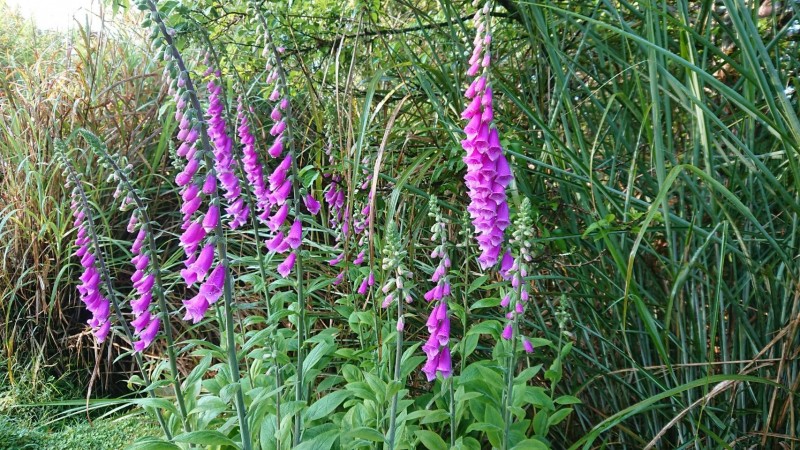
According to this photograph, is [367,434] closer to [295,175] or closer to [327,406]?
[327,406]

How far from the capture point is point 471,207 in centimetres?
200

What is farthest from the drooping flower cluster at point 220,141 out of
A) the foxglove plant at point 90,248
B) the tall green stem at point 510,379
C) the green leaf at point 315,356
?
the tall green stem at point 510,379

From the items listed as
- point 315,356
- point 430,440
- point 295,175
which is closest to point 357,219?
point 295,175

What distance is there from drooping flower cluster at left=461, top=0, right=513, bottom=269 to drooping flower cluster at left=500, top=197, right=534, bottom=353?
71 millimetres

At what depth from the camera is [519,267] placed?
6.64 ft

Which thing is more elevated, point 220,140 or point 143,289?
point 220,140

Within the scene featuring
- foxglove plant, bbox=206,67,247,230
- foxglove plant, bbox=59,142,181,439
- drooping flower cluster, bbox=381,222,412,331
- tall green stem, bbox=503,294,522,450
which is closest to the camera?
drooping flower cluster, bbox=381,222,412,331

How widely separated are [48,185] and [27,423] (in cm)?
170

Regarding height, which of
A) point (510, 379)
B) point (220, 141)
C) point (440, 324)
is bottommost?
point (510, 379)

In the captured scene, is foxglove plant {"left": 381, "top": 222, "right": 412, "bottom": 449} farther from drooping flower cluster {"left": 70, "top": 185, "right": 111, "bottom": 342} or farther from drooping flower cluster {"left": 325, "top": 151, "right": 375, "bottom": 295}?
drooping flower cluster {"left": 70, "top": 185, "right": 111, "bottom": 342}

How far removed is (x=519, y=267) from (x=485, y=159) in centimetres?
36

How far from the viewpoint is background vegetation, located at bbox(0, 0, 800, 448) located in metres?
1.81

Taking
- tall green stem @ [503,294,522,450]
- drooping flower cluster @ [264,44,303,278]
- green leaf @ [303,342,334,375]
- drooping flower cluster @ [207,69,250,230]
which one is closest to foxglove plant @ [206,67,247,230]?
drooping flower cluster @ [207,69,250,230]

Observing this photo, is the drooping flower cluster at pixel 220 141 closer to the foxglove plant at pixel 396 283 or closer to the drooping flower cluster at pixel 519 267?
the foxglove plant at pixel 396 283
